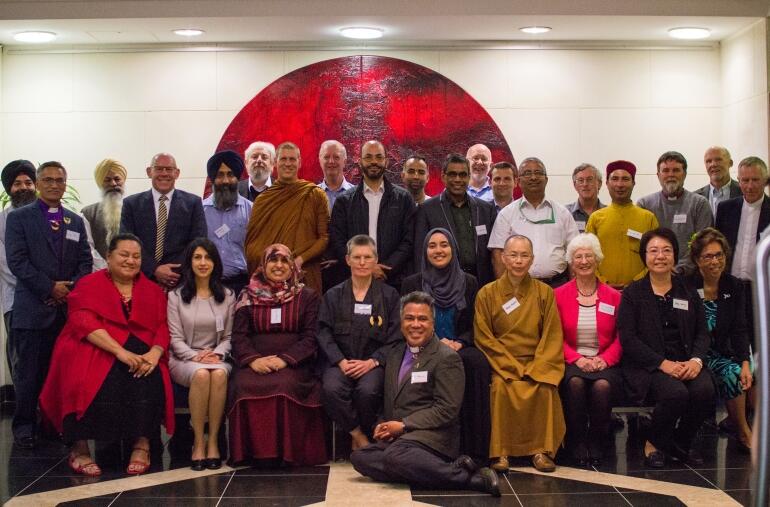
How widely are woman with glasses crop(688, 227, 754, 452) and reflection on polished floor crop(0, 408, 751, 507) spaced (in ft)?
0.84

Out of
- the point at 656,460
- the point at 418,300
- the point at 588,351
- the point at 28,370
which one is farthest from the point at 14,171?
the point at 656,460

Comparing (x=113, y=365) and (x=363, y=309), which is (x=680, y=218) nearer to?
(x=363, y=309)

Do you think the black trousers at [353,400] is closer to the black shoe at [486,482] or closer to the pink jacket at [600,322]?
the black shoe at [486,482]

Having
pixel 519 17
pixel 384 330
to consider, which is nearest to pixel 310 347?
pixel 384 330

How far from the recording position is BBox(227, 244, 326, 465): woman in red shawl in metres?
4.89

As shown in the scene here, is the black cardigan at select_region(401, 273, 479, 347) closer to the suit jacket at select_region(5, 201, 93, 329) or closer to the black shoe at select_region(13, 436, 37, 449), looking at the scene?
the suit jacket at select_region(5, 201, 93, 329)

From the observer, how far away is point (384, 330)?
16.7ft

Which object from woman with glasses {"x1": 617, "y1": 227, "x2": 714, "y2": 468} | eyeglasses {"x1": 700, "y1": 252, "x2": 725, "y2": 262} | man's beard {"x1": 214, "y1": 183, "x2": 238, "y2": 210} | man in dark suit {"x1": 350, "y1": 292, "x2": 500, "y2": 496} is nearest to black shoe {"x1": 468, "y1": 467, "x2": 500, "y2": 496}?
man in dark suit {"x1": 350, "y1": 292, "x2": 500, "y2": 496}

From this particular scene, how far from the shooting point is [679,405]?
16.0 ft

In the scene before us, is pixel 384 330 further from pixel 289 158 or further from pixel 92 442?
pixel 92 442

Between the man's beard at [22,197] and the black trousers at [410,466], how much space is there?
284cm

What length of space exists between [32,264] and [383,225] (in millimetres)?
2113

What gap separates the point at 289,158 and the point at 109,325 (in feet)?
5.02

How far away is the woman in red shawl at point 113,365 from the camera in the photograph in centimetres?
488
